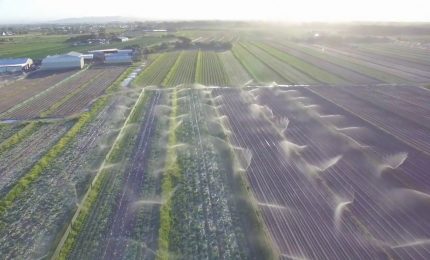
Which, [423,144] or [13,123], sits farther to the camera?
[13,123]

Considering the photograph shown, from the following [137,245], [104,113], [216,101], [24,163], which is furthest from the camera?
[216,101]

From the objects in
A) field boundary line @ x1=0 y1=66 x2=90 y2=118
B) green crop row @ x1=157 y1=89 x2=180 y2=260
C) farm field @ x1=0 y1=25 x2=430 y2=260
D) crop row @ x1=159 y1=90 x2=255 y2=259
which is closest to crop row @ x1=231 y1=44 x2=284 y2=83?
farm field @ x1=0 y1=25 x2=430 y2=260

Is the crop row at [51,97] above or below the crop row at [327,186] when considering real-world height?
below

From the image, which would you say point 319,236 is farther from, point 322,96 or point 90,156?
point 322,96

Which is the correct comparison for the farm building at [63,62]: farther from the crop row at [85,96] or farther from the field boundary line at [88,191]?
the field boundary line at [88,191]

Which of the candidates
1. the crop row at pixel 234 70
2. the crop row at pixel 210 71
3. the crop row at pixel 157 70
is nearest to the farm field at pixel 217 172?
the crop row at pixel 210 71

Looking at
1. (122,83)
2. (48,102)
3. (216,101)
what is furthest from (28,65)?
(216,101)
